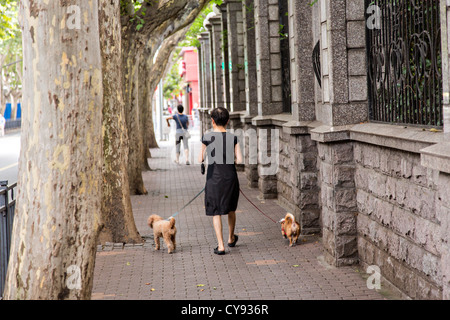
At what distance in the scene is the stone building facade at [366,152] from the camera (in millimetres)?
5781

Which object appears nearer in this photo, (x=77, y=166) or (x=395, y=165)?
(x=77, y=166)

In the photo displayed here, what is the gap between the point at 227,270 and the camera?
8312 millimetres

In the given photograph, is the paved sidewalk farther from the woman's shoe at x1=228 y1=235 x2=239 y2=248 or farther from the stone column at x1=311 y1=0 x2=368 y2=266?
the stone column at x1=311 y1=0 x2=368 y2=266

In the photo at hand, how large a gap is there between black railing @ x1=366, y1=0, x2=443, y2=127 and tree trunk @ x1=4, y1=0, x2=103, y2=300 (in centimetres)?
302

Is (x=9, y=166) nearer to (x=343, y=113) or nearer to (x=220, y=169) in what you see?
(x=220, y=169)

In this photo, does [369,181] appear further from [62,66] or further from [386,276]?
[62,66]

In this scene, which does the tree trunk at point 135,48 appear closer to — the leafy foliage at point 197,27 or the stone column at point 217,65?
the stone column at point 217,65

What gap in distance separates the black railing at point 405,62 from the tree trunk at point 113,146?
407 centimetres

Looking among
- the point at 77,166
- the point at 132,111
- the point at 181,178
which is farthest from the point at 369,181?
the point at 181,178

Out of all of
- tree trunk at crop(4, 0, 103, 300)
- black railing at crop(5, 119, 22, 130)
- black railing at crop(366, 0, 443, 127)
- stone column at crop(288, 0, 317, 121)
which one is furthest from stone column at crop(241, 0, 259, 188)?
black railing at crop(5, 119, 22, 130)

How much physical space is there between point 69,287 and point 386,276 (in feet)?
11.4

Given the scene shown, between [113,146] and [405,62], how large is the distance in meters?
5.12

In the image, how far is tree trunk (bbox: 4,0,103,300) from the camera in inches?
186

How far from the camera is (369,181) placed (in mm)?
7648
